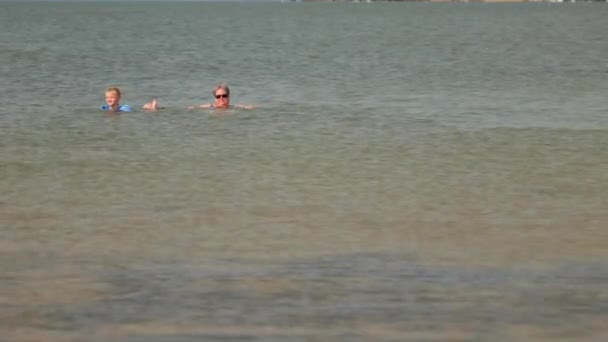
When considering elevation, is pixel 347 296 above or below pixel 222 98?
below

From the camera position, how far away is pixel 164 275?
7793 millimetres

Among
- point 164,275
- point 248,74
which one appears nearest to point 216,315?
point 164,275

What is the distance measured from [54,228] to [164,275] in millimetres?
1931

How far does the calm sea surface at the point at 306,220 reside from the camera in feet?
22.4

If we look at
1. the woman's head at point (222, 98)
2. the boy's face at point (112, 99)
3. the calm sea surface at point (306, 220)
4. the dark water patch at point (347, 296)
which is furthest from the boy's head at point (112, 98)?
the dark water patch at point (347, 296)

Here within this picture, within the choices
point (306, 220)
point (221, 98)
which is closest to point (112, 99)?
point (221, 98)

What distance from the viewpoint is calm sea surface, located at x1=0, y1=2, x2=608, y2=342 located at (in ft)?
22.4

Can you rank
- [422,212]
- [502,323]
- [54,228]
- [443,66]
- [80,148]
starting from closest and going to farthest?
1. [502,323]
2. [54,228]
3. [422,212]
4. [80,148]
5. [443,66]

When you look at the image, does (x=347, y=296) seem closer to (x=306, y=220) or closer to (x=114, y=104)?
(x=306, y=220)

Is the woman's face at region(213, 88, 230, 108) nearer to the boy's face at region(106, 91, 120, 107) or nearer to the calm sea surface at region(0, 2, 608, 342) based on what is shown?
the calm sea surface at region(0, 2, 608, 342)

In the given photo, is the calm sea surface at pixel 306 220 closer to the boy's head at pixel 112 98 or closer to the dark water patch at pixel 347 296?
the dark water patch at pixel 347 296

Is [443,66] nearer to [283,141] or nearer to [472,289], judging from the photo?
[283,141]

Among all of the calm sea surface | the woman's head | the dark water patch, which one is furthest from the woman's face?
the dark water patch

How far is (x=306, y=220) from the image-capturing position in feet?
32.3
